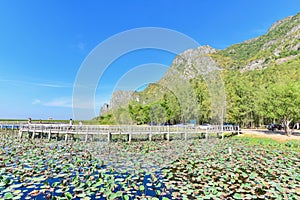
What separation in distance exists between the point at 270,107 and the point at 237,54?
117085mm

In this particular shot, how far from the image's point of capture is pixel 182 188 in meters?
5.84

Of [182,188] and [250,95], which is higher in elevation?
[250,95]

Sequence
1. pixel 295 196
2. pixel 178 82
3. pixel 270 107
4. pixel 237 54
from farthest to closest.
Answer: pixel 237 54, pixel 178 82, pixel 270 107, pixel 295 196

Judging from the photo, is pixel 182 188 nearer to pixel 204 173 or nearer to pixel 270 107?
pixel 204 173

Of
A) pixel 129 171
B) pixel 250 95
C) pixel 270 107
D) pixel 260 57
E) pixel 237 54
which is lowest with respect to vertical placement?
pixel 129 171

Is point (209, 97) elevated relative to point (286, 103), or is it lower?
elevated

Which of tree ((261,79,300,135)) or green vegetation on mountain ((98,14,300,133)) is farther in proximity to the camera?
green vegetation on mountain ((98,14,300,133))

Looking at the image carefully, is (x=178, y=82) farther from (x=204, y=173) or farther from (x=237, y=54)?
(x=237, y=54)

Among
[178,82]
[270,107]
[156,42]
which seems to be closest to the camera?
[156,42]

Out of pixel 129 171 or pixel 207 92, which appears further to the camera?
pixel 207 92

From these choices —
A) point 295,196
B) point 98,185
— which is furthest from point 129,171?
point 295,196

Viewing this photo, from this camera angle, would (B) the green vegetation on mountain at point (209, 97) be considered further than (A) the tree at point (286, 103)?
Yes

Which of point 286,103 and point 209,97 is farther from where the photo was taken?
point 209,97

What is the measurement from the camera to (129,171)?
25.7 ft
